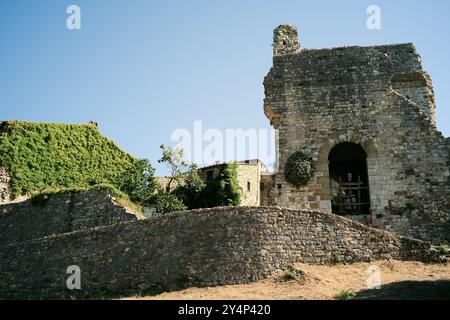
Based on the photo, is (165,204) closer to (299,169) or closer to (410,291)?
(299,169)

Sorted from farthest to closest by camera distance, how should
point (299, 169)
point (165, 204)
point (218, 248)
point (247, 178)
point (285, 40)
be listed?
1. point (247, 178)
2. point (165, 204)
3. point (285, 40)
4. point (299, 169)
5. point (218, 248)

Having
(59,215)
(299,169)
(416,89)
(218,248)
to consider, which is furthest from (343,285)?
(59,215)

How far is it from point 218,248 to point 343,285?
11.1 feet

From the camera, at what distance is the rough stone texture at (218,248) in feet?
43.1

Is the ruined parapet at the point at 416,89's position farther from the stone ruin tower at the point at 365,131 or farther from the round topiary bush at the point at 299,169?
the round topiary bush at the point at 299,169

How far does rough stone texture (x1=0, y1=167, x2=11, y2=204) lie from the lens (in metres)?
23.7

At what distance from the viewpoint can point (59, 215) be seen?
20.8 m

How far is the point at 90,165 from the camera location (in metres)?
26.2

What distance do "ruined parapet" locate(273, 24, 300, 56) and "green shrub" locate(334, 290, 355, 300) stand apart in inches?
447

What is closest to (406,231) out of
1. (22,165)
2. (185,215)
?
(185,215)
